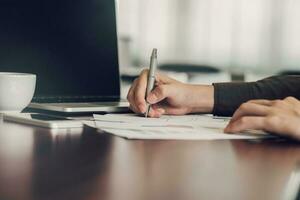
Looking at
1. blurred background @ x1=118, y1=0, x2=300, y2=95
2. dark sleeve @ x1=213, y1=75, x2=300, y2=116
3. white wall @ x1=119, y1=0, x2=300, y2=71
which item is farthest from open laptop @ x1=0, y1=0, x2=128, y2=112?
white wall @ x1=119, y1=0, x2=300, y2=71

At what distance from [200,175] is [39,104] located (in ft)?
2.30

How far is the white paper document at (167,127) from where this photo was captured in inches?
34.7

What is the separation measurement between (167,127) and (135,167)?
35cm

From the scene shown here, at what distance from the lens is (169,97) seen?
4.01ft

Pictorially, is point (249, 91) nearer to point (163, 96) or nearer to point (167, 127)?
point (163, 96)

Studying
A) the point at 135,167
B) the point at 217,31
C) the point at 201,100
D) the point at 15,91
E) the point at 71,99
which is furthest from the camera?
the point at 217,31

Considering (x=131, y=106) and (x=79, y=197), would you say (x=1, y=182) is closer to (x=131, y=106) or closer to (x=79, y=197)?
(x=79, y=197)

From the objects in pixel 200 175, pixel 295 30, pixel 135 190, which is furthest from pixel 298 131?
pixel 295 30

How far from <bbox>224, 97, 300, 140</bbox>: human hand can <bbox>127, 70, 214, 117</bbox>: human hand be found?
26 centimetres

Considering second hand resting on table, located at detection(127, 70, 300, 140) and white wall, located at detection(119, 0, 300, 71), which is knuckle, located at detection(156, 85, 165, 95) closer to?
second hand resting on table, located at detection(127, 70, 300, 140)

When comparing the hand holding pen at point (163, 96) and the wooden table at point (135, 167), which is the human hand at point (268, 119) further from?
the hand holding pen at point (163, 96)

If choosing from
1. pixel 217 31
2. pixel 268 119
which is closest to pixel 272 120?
pixel 268 119

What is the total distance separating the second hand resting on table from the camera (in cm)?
90

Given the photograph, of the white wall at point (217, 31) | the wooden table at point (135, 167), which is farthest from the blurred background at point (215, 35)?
the wooden table at point (135, 167)
